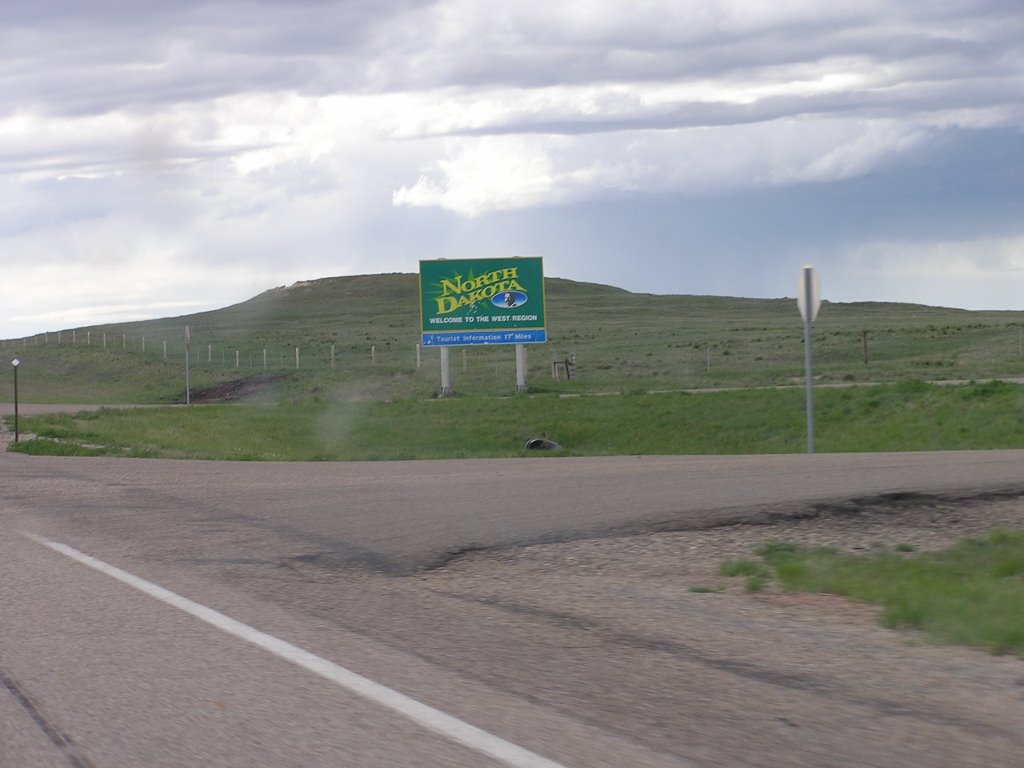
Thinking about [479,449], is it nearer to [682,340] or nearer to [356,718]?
[356,718]

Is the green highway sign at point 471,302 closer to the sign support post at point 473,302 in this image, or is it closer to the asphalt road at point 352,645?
the sign support post at point 473,302

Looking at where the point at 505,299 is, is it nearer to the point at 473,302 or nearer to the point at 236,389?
the point at 473,302

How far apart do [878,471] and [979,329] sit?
59.1 metres

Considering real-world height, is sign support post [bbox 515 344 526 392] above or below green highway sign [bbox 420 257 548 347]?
below

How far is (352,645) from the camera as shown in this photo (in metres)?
6.82

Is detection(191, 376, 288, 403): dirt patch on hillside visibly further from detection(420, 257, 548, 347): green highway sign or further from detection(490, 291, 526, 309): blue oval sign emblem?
detection(490, 291, 526, 309): blue oval sign emblem

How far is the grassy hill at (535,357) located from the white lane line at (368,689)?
31928 millimetres

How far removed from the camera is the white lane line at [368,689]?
4884 mm

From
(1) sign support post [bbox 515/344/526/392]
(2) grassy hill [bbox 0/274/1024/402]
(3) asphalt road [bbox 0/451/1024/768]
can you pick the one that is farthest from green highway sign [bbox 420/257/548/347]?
(3) asphalt road [bbox 0/451/1024/768]

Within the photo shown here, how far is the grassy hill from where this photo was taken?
47750 millimetres

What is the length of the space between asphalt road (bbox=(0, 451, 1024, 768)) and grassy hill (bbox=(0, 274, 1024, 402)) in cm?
2722

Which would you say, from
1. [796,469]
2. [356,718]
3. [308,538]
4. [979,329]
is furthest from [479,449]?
[979,329]

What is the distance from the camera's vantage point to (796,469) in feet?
50.6

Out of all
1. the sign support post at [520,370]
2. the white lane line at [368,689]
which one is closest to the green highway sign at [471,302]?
the sign support post at [520,370]
